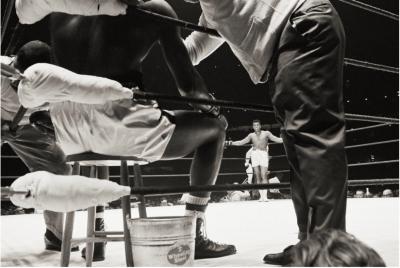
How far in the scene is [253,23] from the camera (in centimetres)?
126

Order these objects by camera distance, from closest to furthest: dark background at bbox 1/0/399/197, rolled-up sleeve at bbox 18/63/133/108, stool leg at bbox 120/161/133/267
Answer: rolled-up sleeve at bbox 18/63/133/108
stool leg at bbox 120/161/133/267
dark background at bbox 1/0/399/197

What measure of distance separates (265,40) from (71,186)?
714mm

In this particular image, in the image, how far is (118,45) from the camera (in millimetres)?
1408


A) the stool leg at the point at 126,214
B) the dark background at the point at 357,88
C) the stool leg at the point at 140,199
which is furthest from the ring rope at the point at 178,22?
the dark background at the point at 357,88

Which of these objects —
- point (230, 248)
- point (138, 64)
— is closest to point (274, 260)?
point (230, 248)

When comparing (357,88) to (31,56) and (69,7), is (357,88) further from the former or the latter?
(69,7)

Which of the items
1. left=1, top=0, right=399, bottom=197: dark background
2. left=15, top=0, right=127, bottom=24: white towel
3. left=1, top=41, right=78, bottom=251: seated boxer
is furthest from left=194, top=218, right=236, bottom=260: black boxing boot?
left=1, top=0, right=399, bottom=197: dark background

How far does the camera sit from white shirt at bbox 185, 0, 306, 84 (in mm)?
1248

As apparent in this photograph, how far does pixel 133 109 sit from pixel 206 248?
617 millimetres

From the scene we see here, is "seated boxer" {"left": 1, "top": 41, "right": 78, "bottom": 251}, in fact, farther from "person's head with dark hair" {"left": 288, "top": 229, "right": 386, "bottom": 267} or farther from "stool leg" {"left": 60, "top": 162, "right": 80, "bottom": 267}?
"person's head with dark hair" {"left": 288, "top": 229, "right": 386, "bottom": 267}

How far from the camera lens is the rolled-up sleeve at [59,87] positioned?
95cm

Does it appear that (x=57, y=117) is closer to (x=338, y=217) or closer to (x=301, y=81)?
(x=301, y=81)

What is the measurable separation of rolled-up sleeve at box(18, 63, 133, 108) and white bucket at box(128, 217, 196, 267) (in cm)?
34

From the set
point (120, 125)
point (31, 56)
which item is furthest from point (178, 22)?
point (31, 56)
